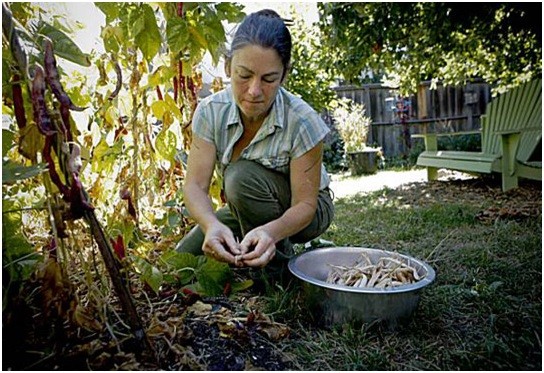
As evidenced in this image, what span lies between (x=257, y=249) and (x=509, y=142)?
301 cm

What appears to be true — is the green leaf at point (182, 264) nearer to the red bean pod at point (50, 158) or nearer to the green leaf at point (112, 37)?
the red bean pod at point (50, 158)

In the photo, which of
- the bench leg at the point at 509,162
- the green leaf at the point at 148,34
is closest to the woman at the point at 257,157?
the green leaf at the point at 148,34

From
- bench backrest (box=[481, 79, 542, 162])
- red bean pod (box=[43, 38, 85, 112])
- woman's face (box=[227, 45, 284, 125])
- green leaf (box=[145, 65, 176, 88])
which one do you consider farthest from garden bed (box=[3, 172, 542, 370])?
bench backrest (box=[481, 79, 542, 162])

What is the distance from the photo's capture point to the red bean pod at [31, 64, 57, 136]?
768mm

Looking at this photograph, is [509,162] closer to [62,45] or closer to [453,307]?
[453,307]

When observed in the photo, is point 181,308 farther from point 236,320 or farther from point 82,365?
point 82,365

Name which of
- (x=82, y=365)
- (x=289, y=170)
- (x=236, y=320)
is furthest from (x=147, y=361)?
(x=289, y=170)

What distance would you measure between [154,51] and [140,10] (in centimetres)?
11

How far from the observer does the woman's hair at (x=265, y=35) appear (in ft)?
3.79

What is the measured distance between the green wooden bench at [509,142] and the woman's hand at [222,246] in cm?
289

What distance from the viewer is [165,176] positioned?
5.57ft

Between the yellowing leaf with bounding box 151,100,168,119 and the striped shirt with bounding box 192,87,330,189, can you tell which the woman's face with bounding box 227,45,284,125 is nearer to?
the striped shirt with bounding box 192,87,330,189

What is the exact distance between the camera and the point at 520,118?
3863 millimetres

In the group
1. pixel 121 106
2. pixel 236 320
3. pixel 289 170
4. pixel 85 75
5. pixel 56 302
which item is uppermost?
pixel 85 75
